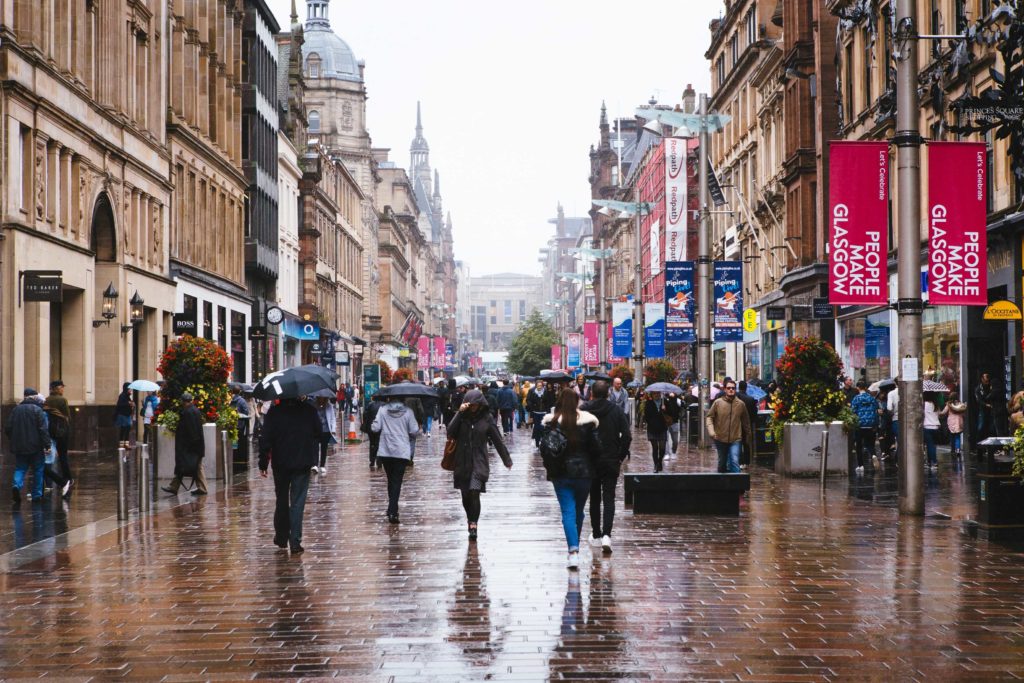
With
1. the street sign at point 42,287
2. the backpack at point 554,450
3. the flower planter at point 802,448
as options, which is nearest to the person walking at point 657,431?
the flower planter at point 802,448

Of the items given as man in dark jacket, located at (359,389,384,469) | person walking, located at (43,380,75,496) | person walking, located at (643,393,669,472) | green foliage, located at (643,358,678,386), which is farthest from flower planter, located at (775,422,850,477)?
green foliage, located at (643,358,678,386)

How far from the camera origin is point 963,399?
98.3 ft

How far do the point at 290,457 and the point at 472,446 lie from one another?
2.15m

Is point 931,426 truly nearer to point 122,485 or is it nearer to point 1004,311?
point 1004,311

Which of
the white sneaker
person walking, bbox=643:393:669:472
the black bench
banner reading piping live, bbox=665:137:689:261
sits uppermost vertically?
banner reading piping live, bbox=665:137:689:261

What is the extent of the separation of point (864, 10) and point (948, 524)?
18.9 ft

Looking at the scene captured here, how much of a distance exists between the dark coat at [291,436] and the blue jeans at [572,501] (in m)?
2.63

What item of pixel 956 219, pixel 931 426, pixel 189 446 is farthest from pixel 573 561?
pixel 931 426

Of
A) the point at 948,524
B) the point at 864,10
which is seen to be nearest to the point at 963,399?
the point at 948,524

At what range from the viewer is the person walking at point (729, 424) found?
69.7 ft

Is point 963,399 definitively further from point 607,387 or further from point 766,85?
point 766,85

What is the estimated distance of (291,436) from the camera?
14078 mm

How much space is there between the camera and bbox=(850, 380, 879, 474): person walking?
26.2 metres

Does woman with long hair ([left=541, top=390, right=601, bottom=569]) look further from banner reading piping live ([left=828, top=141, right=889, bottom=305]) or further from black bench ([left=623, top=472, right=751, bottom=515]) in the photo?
banner reading piping live ([left=828, top=141, right=889, bottom=305])
